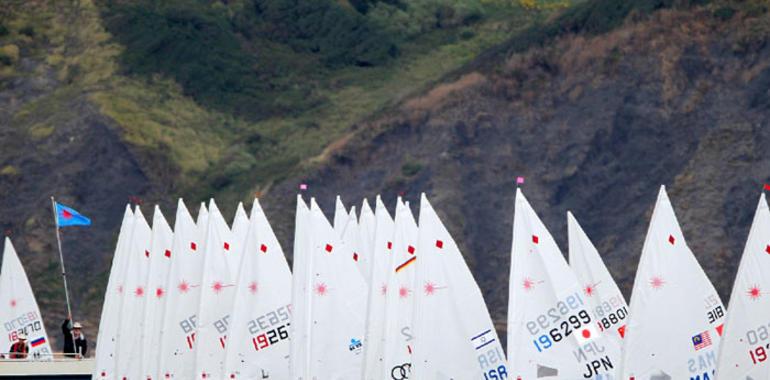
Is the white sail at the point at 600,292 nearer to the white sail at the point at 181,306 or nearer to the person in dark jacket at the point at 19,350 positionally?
the white sail at the point at 181,306

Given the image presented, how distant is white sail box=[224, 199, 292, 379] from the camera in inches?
1720

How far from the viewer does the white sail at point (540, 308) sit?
3800 centimetres

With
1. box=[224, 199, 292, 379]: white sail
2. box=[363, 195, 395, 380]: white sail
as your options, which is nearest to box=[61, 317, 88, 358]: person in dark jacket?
box=[224, 199, 292, 379]: white sail

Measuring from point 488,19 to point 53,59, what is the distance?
24835 millimetres

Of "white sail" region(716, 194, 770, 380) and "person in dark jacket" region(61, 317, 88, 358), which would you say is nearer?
"white sail" region(716, 194, 770, 380)

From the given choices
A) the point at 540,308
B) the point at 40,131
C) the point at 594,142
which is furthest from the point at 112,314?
the point at 40,131

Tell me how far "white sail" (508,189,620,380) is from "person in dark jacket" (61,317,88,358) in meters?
17.8

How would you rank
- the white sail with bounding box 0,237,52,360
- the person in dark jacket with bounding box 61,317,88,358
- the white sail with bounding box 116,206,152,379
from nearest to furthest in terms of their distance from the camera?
the white sail with bounding box 116,206,152,379 < the person in dark jacket with bounding box 61,317,88,358 < the white sail with bounding box 0,237,52,360

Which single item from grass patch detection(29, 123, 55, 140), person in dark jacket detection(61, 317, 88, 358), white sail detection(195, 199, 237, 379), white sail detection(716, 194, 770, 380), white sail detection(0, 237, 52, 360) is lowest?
white sail detection(716, 194, 770, 380)

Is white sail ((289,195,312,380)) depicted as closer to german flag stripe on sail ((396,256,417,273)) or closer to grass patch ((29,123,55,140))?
german flag stripe on sail ((396,256,417,273))

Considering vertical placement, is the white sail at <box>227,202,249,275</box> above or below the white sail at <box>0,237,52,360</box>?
below

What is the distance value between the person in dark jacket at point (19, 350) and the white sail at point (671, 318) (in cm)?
2233

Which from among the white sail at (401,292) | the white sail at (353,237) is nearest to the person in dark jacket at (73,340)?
the white sail at (353,237)

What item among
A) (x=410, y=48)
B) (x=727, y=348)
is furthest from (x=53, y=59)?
(x=727, y=348)
